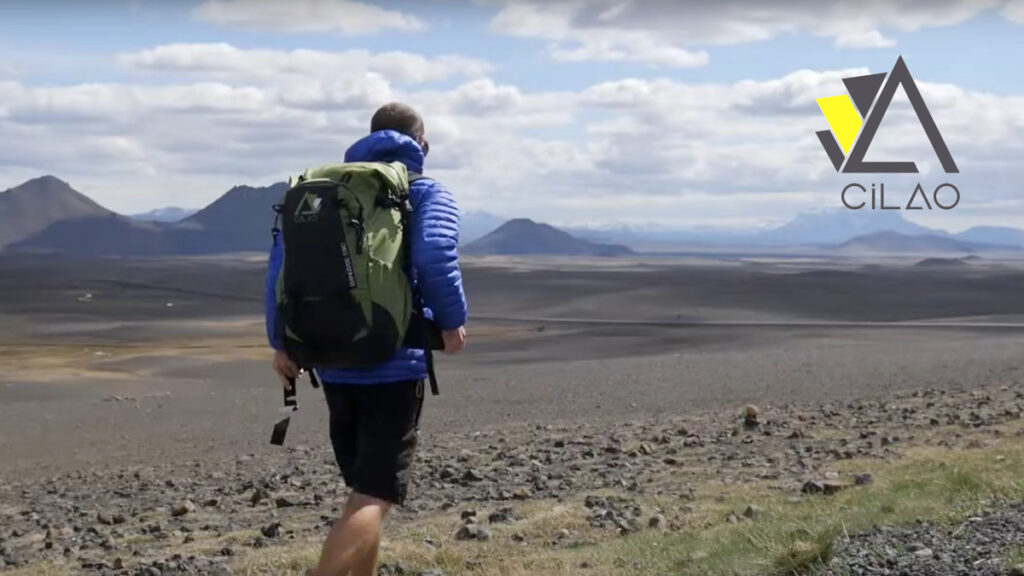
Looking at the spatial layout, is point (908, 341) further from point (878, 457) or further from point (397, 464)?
point (397, 464)

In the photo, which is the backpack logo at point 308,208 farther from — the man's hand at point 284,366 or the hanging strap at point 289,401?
the hanging strap at point 289,401

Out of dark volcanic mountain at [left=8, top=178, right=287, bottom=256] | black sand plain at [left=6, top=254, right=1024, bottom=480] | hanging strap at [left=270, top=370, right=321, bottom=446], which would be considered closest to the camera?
hanging strap at [left=270, top=370, right=321, bottom=446]

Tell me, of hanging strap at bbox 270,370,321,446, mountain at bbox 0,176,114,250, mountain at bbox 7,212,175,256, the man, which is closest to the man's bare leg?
the man

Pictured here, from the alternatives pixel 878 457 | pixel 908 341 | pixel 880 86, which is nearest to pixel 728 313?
pixel 908 341

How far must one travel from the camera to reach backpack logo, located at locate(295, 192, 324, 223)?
15.8ft

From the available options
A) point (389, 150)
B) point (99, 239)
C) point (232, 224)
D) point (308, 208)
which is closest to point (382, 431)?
point (308, 208)

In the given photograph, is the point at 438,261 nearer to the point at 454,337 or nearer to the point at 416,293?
the point at 416,293

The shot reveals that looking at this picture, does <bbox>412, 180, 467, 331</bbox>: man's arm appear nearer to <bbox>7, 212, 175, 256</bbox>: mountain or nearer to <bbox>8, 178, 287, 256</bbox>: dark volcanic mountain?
<bbox>8, 178, 287, 256</bbox>: dark volcanic mountain

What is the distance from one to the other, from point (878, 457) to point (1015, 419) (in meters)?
2.69

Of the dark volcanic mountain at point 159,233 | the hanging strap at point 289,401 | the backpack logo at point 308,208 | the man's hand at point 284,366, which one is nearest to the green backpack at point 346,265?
the backpack logo at point 308,208

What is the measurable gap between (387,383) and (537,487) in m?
5.01

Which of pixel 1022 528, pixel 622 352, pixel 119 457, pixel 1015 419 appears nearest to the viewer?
pixel 1022 528

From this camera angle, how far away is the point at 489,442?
13812mm

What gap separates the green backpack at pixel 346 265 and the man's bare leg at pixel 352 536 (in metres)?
0.53
